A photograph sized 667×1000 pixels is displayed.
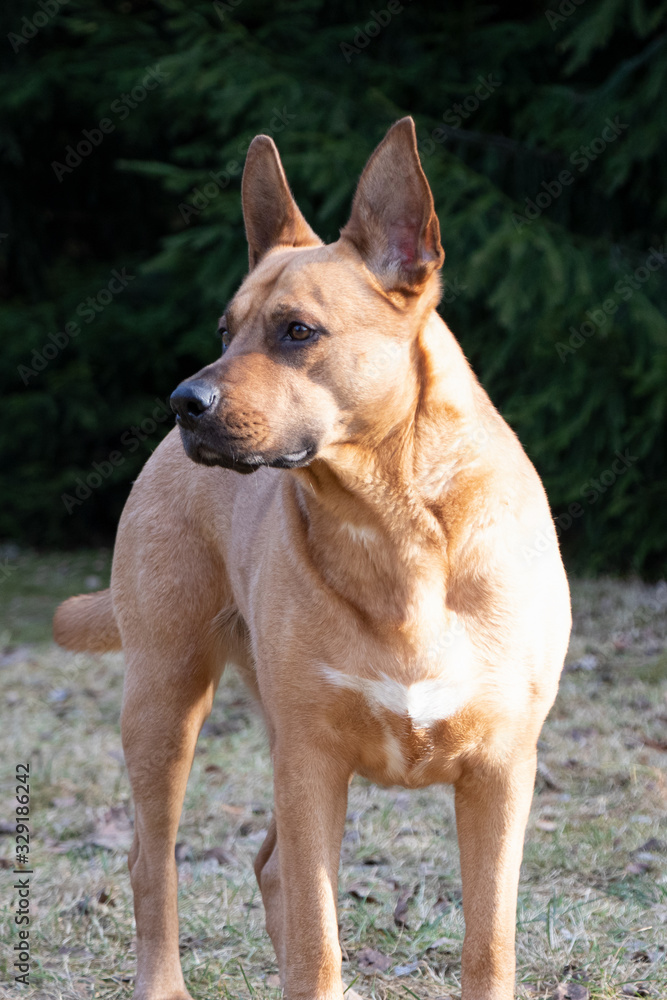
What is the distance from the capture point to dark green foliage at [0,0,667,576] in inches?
274

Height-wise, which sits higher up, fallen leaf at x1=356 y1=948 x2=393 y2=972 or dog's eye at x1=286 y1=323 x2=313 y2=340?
dog's eye at x1=286 y1=323 x2=313 y2=340

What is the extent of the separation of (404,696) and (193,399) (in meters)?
0.78

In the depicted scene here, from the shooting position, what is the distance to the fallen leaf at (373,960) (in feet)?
9.82

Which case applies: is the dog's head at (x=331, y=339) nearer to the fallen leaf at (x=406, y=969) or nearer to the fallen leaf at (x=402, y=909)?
the fallen leaf at (x=406, y=969)

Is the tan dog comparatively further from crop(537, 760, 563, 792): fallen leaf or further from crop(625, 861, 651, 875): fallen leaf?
crop(537, 760, 563, 792): fallen leaf

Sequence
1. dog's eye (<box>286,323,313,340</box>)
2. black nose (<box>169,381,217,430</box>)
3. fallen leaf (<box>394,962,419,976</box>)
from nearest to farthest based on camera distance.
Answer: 1. black nose (<box>169,381,217,430</box>)
2. dog's eye (<box>286,323,313,340</box>)
3. fallen leaf (<box>394,962,419,976</box>)

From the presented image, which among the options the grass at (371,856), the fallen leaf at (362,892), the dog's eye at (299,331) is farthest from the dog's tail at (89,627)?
the dog's eye at (299,331)

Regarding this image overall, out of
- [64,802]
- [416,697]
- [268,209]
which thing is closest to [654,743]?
[64,802]

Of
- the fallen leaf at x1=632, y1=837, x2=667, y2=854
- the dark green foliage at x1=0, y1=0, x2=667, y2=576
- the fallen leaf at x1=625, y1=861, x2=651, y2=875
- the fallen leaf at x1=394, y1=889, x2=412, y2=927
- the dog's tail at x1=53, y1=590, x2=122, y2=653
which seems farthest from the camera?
the dark green foliage at x1=0, y1=0, x2=667, y2=576

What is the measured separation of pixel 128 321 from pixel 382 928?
7247 millimetres

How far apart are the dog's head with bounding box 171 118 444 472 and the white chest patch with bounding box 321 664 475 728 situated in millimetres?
480

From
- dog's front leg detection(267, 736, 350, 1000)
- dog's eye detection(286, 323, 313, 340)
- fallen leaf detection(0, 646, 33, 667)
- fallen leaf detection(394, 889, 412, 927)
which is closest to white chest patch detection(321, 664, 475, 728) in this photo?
dog's front leg detection(267, 736, 350, 1000)

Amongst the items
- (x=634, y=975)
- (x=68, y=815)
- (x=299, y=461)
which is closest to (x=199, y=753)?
(x=68, y=815)

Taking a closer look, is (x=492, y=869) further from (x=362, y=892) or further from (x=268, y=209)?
(x=268, y=209)
